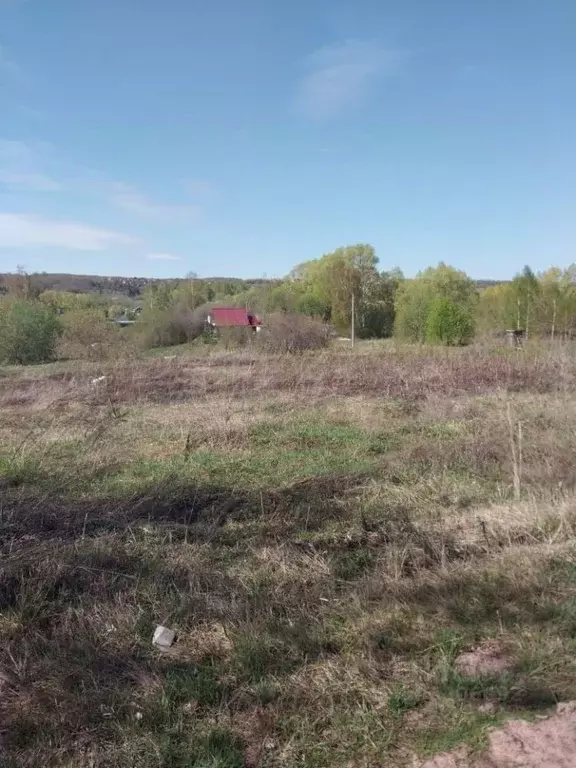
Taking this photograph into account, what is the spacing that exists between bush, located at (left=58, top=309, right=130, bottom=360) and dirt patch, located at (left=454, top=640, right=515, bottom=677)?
91.1 feet

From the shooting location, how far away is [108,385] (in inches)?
679

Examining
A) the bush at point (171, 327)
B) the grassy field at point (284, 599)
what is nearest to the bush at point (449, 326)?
the bush at point (171, 327)

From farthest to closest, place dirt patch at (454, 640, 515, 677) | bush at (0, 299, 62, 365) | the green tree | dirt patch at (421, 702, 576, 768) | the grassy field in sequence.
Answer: the green tree
bush at (0, 299, 62, 365)
dirt patch at (454, 640, 515, 677)
the grassy field
dirt patch at (421, 702, 576, 768)

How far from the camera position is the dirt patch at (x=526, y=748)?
2.27 meters

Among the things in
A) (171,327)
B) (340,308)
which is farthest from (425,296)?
(171,327)

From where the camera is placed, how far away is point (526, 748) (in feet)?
7.65

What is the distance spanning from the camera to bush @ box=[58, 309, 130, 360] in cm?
2967

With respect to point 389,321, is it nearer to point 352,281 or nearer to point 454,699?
point 352,281

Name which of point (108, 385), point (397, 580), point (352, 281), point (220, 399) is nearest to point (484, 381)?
point (220, 399)

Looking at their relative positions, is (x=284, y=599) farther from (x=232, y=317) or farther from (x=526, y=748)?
(x=232, y=317)

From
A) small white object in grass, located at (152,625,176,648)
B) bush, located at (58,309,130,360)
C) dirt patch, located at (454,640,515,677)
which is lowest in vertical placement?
small white object in grass, located at (152,625,176,648)

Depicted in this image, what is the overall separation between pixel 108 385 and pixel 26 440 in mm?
7193

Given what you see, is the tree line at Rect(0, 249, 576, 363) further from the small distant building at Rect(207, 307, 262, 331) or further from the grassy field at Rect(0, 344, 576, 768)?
the grassy field at Rect(0, 344, 576, 768)

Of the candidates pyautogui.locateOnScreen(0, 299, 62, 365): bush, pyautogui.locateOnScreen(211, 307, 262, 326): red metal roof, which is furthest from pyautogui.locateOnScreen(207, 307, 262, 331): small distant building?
pyautogui.locateOnScreen(0, 299, 62, 365): bush
